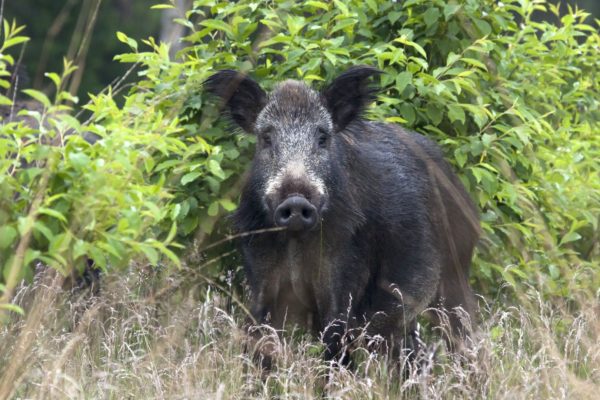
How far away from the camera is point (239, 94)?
6.12m

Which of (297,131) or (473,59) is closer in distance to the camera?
→ (297,131)

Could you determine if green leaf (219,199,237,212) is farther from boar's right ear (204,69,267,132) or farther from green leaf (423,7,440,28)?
green leaf (423,7,440,28)

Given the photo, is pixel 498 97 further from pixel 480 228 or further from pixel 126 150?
pixel 126 150

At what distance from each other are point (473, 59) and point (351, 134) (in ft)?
2.56

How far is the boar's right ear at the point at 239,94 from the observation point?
19.5ft

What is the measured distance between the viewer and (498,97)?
6.66 m

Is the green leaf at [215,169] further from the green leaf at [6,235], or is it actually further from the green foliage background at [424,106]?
the green leaf at [6,235]

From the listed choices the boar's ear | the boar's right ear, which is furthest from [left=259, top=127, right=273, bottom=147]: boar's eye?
the boar's ear

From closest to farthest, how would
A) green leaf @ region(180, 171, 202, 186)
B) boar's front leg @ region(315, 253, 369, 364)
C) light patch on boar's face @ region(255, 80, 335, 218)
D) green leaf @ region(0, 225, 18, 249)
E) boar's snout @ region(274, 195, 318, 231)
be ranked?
green leaf @ region(0, 225, 18, 249), boar's snout @ region(274, 195, 318, 231), light patch on boar's face @ region(255, 80, 335, 218), boar's front leg @ region(315, 253, 369, 364), green leaf @ region(180, 171, 202, 186)

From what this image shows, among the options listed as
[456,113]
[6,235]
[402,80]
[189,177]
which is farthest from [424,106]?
[6,235]

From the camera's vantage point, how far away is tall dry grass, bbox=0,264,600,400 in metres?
4.45

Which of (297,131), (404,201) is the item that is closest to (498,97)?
(404,201)

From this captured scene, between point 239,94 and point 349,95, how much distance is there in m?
0.58

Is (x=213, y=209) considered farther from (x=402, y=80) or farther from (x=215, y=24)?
(x=402, y=80)
